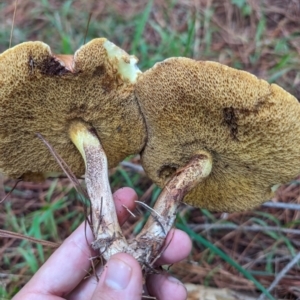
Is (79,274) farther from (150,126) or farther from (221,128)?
(221,128)

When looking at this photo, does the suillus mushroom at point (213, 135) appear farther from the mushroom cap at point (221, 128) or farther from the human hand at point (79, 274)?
the human hand at point (79, 274)

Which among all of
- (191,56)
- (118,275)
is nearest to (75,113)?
(118,275)

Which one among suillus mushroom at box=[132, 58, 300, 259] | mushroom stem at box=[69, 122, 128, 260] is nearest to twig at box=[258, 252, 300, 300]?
suillus mushroom at box=[132, 58, 300, 259]

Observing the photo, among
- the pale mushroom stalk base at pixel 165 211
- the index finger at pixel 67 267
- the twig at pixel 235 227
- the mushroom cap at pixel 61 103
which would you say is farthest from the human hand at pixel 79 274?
the twig at pixel 235 227

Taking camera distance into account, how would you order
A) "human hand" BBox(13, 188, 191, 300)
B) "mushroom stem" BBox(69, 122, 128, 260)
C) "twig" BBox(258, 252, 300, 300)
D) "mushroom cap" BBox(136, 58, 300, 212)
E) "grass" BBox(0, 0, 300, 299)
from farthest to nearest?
"grass" BBox(0, 0, 300, 299), "twig" BBox(258, 252, 300, 300), "human hand" BBox(13, 188, 191, 300), "mushroom stem" BBox(69, 122, 128, 260), "mushroom cap" BBox(136, 58, 300, 212)

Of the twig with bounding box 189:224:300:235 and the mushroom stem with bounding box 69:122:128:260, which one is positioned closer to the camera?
the mushroom stem with bounding box 69:122:128:260

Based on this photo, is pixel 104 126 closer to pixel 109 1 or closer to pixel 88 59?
pixel 88 59

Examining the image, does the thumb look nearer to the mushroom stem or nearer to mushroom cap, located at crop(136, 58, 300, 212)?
the mushroom stem
